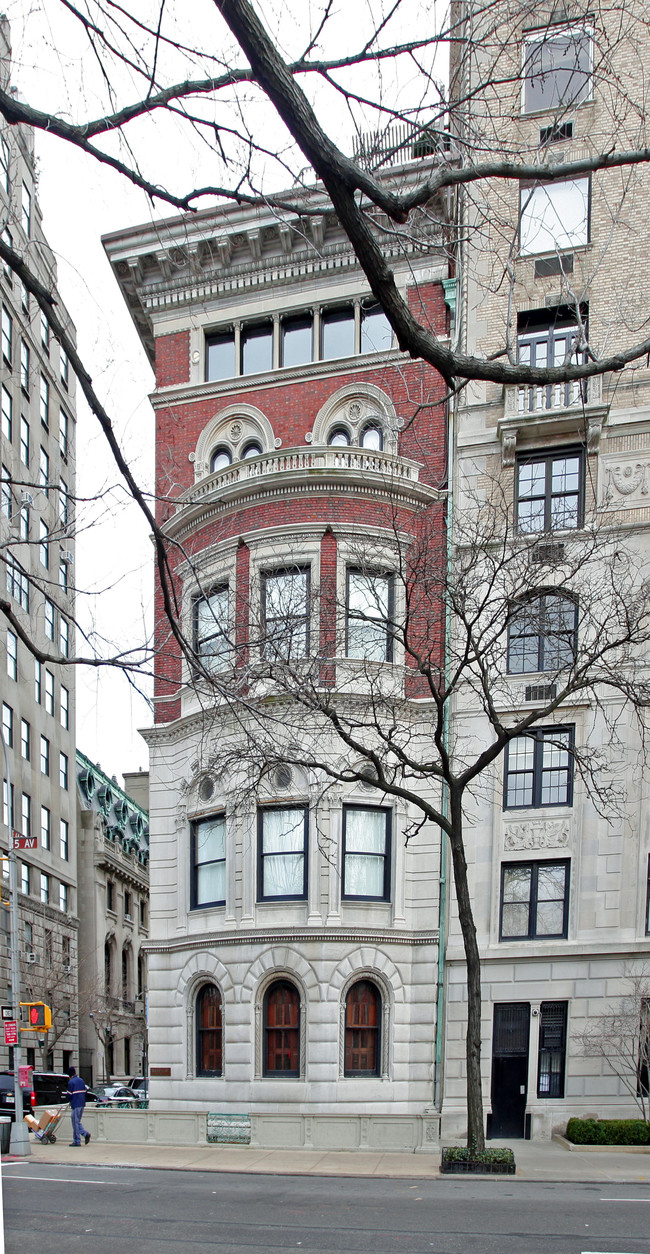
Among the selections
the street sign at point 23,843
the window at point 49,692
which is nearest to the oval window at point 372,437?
the street sign at point 23,843

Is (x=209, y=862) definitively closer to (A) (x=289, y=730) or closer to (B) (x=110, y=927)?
(A) (x=289, y=730)

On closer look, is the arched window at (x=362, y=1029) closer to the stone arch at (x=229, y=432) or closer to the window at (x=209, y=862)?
the window at (x=209, y=862)

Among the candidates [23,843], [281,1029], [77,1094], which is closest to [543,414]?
[281,1029]

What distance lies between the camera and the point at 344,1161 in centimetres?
1998

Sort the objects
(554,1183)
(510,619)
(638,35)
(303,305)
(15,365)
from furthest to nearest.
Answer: (15,365)
(303,305)
(638,35)
(510,619)
(554,1183)

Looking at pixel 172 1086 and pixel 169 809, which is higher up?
pixel 169 809

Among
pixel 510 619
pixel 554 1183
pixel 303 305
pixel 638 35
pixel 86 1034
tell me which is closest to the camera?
pixel 554 1183

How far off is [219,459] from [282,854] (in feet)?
35.7

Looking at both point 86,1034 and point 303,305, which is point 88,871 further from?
point 303,305

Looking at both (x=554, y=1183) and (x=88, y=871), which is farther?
(x=88, y=871)

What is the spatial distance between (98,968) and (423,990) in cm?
4437

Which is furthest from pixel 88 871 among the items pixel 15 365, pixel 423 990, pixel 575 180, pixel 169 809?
pixel 575 180

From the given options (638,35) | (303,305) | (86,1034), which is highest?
(638,35)

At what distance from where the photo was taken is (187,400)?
30281mm
